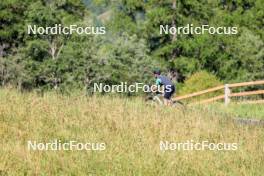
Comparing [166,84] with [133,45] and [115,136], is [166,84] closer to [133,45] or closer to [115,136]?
[115,136]

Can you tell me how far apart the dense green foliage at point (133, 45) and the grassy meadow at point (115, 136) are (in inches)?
1275

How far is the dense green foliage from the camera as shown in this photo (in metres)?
46.9

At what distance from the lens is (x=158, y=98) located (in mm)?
19078

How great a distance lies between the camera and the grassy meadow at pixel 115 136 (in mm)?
8906

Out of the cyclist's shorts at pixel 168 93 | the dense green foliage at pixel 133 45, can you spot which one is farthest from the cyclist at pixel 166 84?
the dense green foliage at pixel 133 45

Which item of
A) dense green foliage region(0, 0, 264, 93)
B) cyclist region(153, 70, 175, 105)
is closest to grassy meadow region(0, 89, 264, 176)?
cyclist region(153, 70, 175, 105)

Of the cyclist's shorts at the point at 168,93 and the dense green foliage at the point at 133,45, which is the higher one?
the dense green foliage at the point at 133,45

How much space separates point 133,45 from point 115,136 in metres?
36.1

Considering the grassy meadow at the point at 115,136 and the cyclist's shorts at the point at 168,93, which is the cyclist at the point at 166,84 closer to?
the cyclist's shorts at the point at 168,93

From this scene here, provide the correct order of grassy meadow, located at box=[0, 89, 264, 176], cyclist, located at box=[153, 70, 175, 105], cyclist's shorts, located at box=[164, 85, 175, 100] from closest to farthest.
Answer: grassy meadow, located at box=[0, 89, 264, 176], cyclist, located at box=[153, 70, 175, 105], cyclist's shorts, located at box=[164, 85, 175, 100]

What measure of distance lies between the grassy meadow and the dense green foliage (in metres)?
32.4

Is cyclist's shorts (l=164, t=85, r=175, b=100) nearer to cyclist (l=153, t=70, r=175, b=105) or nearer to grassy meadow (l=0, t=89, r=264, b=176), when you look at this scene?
cyclist (l=153, t=70, r=175, b=105)

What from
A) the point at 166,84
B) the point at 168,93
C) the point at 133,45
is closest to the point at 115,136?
the point at 166,84

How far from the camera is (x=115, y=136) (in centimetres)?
1062
